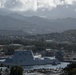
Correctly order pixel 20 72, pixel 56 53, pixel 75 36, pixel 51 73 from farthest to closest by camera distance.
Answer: pixel 75 36 → pixel 56 53 → pixel 51 73 → pixel 20 72

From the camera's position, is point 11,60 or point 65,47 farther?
point 65,47

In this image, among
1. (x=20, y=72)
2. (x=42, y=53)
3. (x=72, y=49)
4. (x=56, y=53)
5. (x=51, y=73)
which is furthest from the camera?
(x=72, y=49)

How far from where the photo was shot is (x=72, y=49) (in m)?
97.1

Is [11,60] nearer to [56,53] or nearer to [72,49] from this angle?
[56,53]

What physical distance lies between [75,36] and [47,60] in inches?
2524

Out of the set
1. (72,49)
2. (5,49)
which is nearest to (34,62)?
(5,49)

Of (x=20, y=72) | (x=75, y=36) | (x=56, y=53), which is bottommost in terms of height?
(x=20, y=72)

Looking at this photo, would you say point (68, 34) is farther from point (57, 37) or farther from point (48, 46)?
point (48, 46)

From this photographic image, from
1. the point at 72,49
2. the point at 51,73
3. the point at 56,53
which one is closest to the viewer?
the point at 51,73

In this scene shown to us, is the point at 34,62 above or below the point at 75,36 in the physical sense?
below

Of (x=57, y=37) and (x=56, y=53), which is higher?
(x=57, y=37)

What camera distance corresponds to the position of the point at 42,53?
90625mm

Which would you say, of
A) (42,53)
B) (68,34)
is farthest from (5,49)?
(68,34)

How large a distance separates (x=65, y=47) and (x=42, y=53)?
1009 cm
